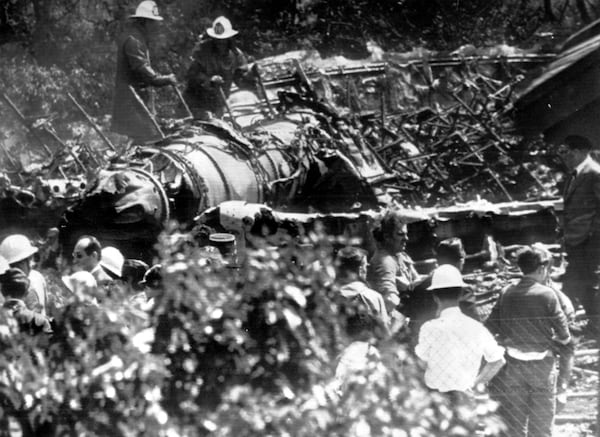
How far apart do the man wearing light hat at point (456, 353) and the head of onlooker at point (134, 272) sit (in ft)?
7.61

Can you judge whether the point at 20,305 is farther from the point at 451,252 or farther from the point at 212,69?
the point at 212,69

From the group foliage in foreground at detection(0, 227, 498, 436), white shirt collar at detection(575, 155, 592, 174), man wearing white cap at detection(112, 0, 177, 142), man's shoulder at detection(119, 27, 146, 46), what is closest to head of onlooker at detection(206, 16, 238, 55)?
man wearing white cap at detection(112, 0, 177, 142)

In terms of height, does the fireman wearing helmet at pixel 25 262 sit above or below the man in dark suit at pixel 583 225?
below

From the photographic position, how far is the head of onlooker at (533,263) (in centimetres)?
604

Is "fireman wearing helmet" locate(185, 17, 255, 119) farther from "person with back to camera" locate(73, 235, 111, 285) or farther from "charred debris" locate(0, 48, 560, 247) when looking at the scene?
"person with back to camera" locate(73, 235, 111, 285)

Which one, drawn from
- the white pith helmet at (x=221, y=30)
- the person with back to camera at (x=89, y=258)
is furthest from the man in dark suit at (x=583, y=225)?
the person with back to camera at (x=89, y=258)

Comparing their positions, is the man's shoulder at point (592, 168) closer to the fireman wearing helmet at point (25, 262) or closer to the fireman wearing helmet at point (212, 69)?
the fireman wearing helmet at point (212, 69)

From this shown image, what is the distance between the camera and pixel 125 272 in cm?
724

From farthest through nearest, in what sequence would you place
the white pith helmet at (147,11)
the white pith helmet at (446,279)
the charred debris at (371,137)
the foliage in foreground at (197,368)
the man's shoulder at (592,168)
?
the charred debris at (371,137) < the white pith helmet at (147,11) < the man's shoulder at (592,168) < the white pith helmet at (446,279) < the foliage in foreground at (197,368)

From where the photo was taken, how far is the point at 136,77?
370 inches

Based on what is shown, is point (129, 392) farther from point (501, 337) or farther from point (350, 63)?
point (350, 63)

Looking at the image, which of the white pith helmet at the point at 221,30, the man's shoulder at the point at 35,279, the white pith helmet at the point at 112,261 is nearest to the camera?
the man's shoulder at the point at 35,279

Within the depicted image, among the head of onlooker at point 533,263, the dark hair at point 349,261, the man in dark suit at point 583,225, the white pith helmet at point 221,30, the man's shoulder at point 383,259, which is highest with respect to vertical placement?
the white pith helmet at point 221,30

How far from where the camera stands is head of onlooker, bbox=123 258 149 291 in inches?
278
